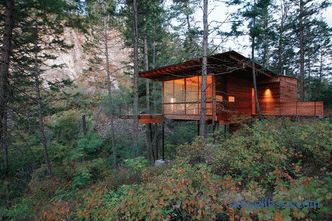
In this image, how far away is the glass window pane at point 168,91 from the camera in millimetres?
14070

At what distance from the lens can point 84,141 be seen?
18.0 meters

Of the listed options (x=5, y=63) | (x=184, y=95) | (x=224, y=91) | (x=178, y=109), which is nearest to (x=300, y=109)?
(x=224, y=91)

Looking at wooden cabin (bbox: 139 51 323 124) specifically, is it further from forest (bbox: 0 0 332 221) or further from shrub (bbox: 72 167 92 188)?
shrub (bbox: 72 167 92 188)

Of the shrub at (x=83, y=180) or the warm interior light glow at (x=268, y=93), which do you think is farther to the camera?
the warm interior light glow at (x=268, y=93)

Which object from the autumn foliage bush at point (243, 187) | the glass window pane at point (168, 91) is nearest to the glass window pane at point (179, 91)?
the glass window pane at point (168, 91)

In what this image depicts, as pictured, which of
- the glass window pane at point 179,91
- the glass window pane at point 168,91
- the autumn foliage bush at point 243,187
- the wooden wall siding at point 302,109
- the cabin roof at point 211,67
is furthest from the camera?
the glass window pane at point 168,91

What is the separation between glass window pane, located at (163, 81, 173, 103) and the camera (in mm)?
14070

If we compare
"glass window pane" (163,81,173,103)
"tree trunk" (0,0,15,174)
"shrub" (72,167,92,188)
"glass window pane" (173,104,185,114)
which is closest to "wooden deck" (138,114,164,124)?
"glass window pane" (173,104,185,114)

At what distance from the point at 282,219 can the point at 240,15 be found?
13.1m

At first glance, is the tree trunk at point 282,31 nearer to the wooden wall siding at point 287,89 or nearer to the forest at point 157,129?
the forest at point 157,129

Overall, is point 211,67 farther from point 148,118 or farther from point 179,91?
point 148,118

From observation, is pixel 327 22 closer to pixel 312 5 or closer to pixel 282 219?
pixel 312 5

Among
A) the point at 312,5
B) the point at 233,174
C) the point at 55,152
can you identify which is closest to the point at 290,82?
the point at 312,5

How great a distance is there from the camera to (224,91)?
13.3m
